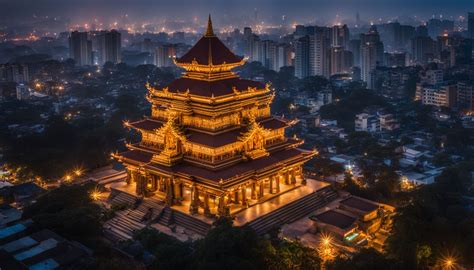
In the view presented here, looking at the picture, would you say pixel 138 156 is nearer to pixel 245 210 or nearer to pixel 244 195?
pixel 244 195

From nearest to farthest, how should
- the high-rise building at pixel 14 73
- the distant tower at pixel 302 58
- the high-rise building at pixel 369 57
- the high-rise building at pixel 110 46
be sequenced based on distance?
the high-rise building at pixel 14 73 → the high-rise building at pixel 369 57 → the distant tower at pixel 302 58 → the high-rise building at pixel 110 46

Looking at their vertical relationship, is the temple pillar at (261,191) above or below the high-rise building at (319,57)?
below

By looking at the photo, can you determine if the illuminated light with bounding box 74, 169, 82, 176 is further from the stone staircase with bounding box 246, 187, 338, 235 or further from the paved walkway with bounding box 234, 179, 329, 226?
the stone staircase with bounding box 246, 187, 338, 235

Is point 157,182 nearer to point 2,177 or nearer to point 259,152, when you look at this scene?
point 259,152

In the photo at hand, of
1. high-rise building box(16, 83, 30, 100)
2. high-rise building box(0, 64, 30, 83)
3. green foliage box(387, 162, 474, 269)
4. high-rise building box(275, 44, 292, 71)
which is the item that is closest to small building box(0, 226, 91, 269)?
green foliage box(387, 162, 474, 269)

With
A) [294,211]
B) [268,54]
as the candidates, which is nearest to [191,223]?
[294,211]

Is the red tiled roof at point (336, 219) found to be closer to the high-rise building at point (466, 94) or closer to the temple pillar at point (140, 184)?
the temple pillar at point (140, 184)

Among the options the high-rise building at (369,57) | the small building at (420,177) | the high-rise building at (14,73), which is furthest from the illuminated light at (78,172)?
the high-rise building at (369,57)
